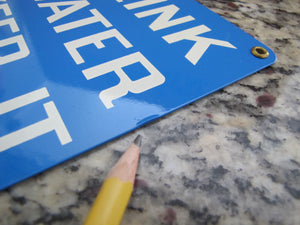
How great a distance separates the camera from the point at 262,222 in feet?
1.11

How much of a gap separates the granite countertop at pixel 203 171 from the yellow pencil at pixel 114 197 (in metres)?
0.05

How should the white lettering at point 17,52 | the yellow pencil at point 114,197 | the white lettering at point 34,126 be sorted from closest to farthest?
1. the yellow pencil at point 114,197
2. the white lettering at point 34,126
3. the white lettering at point 17,52

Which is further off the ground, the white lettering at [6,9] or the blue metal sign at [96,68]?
the white lettering at [6,9]

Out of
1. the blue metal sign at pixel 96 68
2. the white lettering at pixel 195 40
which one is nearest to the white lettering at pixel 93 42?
the blue metal sign at pixel 96 68

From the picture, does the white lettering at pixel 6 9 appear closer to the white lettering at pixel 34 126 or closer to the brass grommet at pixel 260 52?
the white lettering at pixel 34 126

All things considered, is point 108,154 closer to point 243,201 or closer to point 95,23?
point 243,201

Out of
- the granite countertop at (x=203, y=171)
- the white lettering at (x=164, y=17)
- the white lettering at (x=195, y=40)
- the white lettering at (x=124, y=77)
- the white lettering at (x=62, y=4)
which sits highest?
the white lettering at (x=62, y=4)

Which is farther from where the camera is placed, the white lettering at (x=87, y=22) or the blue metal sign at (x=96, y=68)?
the white lettering at (x=87, y=22)

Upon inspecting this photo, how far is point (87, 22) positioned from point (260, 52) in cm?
46

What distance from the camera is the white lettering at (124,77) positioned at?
45 cm

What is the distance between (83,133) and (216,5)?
0.63m

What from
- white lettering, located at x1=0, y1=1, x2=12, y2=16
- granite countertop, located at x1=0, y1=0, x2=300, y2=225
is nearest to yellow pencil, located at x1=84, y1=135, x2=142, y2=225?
granite countertop, located at x1=0, y1=0, x2=300, y2=225

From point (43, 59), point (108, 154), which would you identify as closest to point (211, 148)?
point (108, 154)

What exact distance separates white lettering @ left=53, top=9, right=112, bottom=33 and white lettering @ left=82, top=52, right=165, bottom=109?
16 cm
